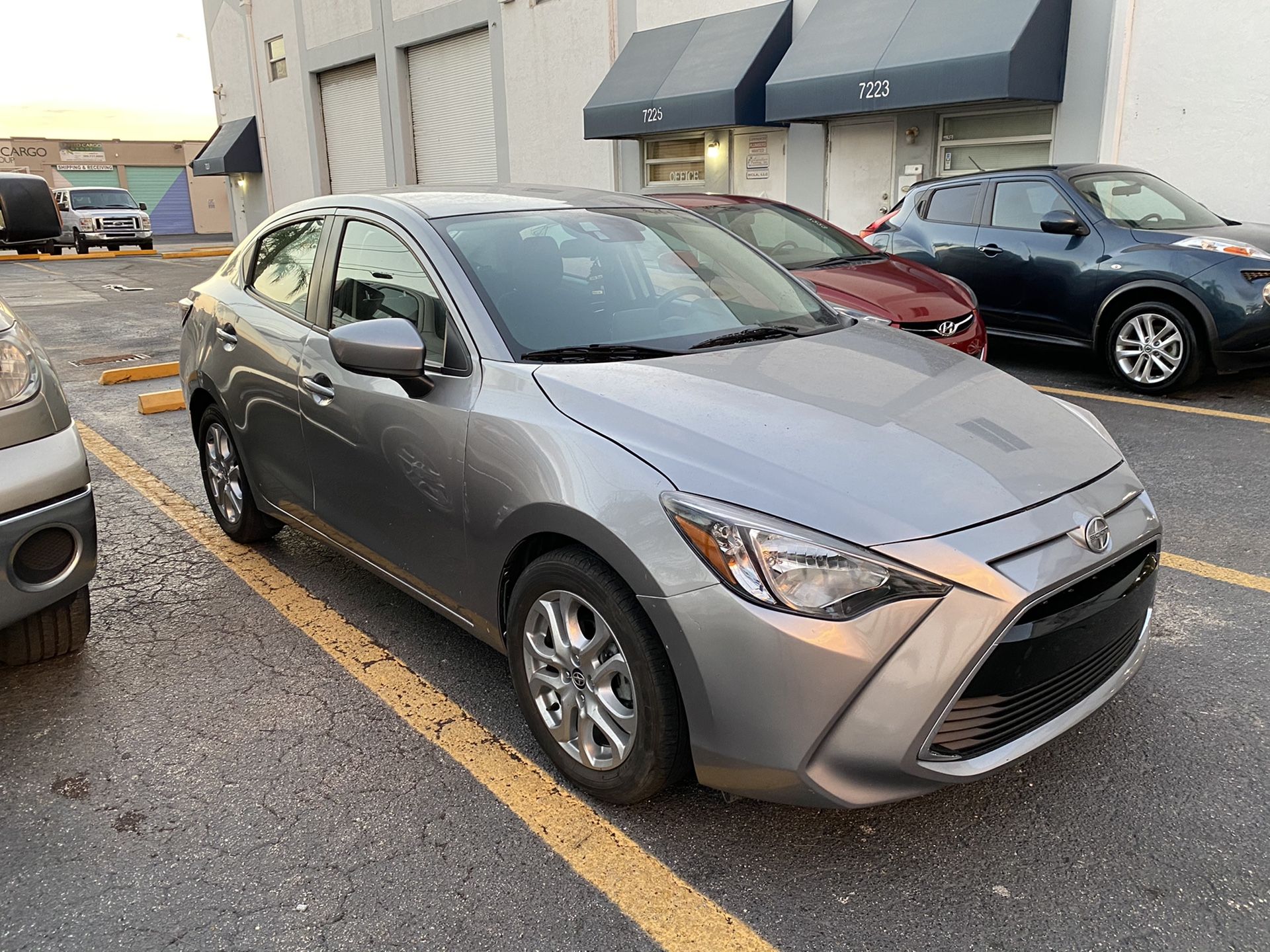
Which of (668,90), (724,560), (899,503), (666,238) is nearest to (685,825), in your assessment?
(724,560)

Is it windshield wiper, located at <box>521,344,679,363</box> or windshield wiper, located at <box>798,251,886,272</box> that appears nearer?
windshield wiper, located at <box>521,344,679,363</box>

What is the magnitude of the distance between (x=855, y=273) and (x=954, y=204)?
234 centimetres

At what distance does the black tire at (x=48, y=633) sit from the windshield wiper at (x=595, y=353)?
71.2 inches

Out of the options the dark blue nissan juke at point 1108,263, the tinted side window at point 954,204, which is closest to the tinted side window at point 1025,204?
the dark blue nissan juke at point 1108,263

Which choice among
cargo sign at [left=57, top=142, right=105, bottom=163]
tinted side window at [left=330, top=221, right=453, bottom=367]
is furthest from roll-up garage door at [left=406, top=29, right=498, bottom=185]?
cargo sign at [left=57, top=142, right=105, bottom=163]

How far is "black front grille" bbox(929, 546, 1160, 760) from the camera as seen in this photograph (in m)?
2.14

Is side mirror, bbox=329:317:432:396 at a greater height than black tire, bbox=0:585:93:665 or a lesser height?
greater

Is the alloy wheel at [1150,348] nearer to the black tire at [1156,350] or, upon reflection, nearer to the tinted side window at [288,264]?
the black tire at [1156,350]

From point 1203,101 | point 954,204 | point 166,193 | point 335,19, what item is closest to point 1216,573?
point 954,204

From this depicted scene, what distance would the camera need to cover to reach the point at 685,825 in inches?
99.6

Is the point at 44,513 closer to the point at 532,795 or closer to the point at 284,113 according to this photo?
the point at 532,795

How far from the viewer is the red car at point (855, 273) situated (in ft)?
21.2

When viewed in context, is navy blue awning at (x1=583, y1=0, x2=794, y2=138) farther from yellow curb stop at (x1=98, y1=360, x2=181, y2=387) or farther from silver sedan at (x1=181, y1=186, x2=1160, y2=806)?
silver sedan at (x1=181, y1=186, x2=1160, y2=806)

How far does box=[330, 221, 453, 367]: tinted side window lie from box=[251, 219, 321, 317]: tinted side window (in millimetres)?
255
